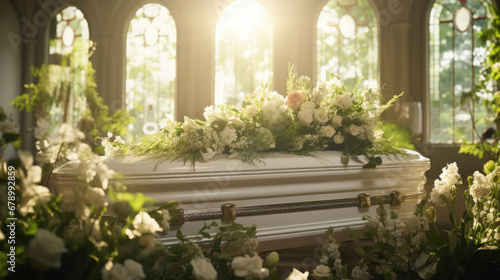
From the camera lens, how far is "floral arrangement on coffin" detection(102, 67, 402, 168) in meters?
2.08

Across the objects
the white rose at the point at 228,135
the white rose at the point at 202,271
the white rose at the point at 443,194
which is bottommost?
the white rose at the point at 202,271

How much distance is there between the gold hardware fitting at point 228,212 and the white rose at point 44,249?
3.74ft

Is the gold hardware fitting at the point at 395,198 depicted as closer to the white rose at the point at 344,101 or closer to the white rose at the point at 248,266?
the white rose at the point at 344,101

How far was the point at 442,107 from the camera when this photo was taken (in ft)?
21.2

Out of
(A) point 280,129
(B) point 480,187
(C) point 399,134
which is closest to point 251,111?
(A) point 280,129

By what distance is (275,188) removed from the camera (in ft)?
6.93

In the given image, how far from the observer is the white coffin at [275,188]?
6.07 ft

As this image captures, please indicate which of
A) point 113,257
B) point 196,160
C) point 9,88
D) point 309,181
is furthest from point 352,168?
point 9,88

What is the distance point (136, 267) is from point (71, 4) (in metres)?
6.68

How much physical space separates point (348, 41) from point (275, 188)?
5.18 m

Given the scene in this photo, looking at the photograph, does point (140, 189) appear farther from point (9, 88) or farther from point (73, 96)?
point (9, 88)

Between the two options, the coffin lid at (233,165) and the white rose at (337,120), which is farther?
the white rose at (337,120)

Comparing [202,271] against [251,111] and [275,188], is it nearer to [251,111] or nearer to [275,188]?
[275,188]

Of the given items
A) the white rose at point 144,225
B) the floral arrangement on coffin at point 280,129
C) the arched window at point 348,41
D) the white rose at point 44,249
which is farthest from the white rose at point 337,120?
the arched window at point 348,41
